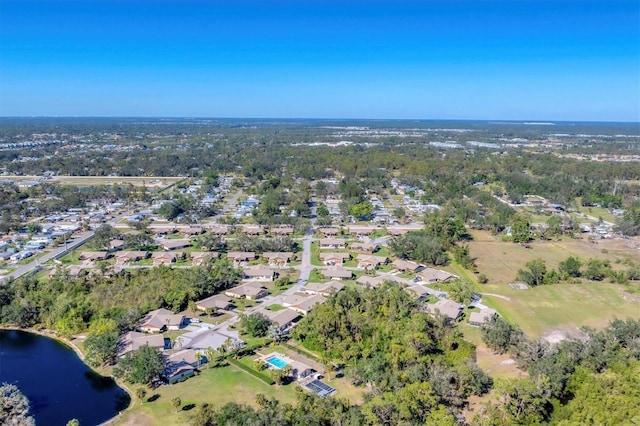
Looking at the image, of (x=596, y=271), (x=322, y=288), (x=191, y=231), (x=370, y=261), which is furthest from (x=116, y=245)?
(x=596, y=271)

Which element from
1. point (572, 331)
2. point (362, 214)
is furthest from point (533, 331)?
point (362, 214)

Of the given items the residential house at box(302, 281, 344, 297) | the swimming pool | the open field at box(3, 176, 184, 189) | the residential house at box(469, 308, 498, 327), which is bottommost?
the swimming pool

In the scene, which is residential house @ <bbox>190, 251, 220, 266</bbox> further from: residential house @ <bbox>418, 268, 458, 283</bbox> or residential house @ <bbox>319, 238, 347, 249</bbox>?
residential house @ <bbox>418, 268, 458, 283</bbox>

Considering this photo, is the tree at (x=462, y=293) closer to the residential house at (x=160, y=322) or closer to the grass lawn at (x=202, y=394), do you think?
the grass lawn at (x=202, y=394)

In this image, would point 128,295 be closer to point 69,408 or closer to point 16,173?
point 69,408

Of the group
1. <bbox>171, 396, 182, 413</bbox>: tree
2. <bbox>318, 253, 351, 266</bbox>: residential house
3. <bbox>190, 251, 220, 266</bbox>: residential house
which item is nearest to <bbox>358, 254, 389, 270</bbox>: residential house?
<bbox>318, 253, 351, 266</bbox>: residential house

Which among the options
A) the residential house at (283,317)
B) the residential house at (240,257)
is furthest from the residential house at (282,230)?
the residential house at (283,317)
